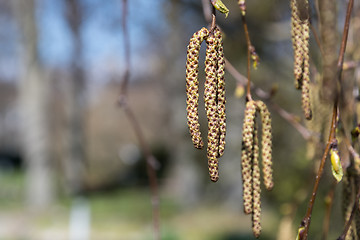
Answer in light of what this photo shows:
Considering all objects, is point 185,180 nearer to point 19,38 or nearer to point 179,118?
point 179,118

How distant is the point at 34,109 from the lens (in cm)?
871

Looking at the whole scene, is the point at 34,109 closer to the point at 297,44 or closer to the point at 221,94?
the point at 297,44

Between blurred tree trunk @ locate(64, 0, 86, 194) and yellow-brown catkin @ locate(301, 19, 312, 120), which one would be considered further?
blurred tree trunk @ locate(64, 0, 86, 194)

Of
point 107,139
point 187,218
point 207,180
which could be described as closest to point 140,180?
point 107,139

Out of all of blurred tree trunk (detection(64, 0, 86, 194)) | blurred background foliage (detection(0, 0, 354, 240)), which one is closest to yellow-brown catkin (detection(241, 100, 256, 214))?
blurred background foliage (detection(0, 0, 354, 240))

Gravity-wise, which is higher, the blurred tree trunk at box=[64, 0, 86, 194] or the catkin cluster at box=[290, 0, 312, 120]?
the blurred tree trunk at box=[64, 0, 86, 194]

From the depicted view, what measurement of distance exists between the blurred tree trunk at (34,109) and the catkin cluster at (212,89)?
8308mm

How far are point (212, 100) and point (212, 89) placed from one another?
2cm

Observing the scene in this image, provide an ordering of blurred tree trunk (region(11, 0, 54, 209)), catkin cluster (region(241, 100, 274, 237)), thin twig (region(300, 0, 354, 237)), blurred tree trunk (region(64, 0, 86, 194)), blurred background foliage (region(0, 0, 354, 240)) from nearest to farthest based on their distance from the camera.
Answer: thin twig (region(300, 0, 354, 237)) → catkin cluster (region(241, 100, 274, 237)) → blurred background foliage (region(0, 0, 354, 240)) → blurred tree trunk (region(11, 0, 54, 209)) → blurred tree trunk (region(64, 0, 86, 194))

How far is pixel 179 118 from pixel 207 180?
145cm

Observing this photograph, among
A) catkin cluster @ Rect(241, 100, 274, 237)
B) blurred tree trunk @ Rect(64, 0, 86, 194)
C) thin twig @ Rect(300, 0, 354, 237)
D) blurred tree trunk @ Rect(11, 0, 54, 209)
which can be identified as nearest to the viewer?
thin twig @ Rect(300, 0, 354, 237)

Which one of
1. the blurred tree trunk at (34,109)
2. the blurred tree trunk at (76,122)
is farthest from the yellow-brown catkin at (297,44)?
the blurred tree trunk at (76,122)

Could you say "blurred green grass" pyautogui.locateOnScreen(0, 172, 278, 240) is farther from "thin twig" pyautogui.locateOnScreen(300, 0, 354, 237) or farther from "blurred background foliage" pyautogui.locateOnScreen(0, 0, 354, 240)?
"thin twig" pyautogui.locateOnScreen(300, 0, 354, 237)

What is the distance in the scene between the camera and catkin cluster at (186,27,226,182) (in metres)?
0.69
